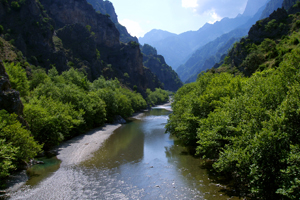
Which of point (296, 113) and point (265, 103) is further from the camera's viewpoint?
point (265, 103)

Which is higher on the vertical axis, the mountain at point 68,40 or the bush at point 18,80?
the mountain at point 68,40

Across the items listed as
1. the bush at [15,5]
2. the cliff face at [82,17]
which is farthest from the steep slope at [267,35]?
the cliff face at [82,17]

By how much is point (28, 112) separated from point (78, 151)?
10128 millimetres

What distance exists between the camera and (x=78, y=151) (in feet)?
107

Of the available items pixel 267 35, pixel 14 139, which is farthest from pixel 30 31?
pixel 267 35

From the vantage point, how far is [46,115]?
30.8m

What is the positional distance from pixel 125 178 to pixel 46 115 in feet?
58.3

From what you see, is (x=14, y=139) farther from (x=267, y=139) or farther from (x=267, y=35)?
(x=267, y=35)

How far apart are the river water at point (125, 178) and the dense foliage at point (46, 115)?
360 cm

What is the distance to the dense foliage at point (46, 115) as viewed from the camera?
20.6 meters

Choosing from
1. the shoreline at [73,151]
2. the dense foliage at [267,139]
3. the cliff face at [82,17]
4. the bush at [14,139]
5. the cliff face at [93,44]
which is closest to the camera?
the dense foliage at [267,139]

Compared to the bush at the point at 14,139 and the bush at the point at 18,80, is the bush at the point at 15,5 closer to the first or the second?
the bush at the point at 18,80

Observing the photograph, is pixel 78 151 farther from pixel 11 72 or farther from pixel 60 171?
pixel 11 72

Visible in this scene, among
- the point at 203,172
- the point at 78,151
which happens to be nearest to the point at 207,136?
the point at 203,172
